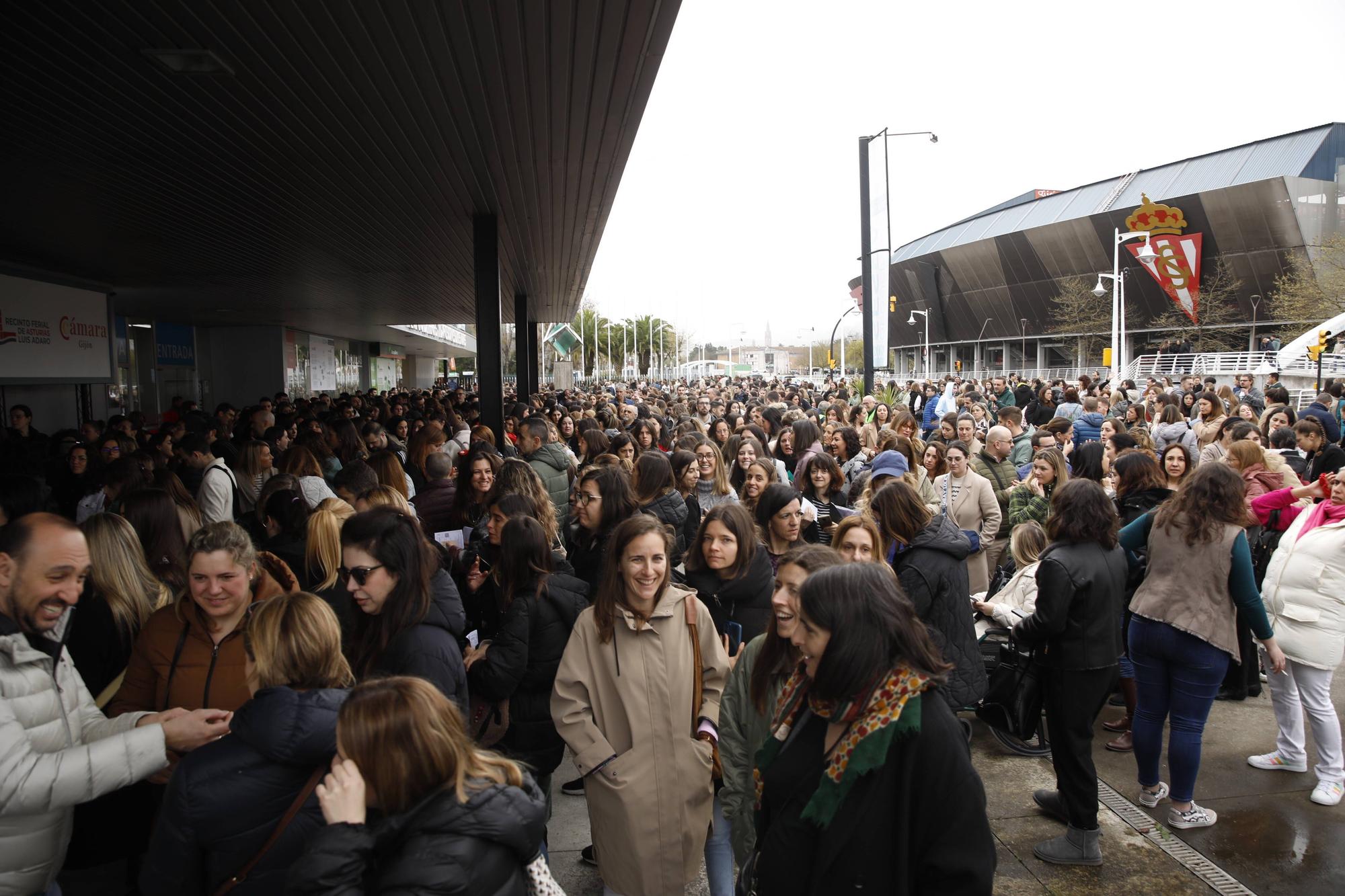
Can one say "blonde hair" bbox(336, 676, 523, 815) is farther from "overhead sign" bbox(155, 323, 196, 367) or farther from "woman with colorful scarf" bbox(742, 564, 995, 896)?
"overhead sign" bbox(155, 323, 196, 367)

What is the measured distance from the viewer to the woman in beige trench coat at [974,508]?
6.76 meters

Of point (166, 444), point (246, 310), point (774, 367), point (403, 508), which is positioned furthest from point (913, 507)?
point (774, 367)

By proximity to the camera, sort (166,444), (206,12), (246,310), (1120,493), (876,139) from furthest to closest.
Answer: (246,310), (876,139), (166,444), (1120,493), (206,12)

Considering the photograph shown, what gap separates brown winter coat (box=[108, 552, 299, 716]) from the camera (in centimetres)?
308

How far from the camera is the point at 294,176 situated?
10.5m

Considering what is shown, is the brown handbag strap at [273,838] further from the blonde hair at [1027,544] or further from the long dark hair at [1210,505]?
the blonde hair at [1027,544]

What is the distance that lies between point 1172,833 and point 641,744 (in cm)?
310

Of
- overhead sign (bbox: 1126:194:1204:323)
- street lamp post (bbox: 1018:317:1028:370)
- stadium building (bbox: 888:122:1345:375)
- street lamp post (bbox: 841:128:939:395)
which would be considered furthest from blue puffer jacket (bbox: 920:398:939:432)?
street lamp post (bbox: 1018:317:1028:370)

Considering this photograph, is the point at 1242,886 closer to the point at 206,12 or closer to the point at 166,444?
the point at 206,12

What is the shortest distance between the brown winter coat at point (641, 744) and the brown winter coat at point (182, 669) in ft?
3.88

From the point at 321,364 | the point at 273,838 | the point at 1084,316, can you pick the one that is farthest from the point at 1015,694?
the point at 1084,316

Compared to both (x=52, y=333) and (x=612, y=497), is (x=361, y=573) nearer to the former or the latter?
(x=612, y=497)

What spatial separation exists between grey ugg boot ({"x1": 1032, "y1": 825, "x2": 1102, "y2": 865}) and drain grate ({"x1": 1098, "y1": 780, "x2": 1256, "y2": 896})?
0.42 meters

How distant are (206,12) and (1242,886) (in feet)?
24.7
